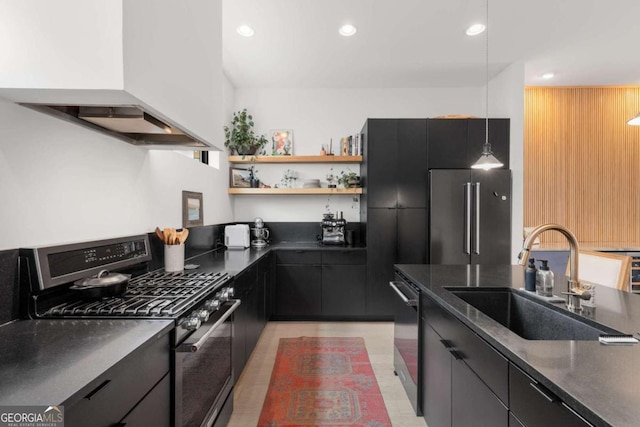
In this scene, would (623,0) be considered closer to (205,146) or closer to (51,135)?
(205,146)

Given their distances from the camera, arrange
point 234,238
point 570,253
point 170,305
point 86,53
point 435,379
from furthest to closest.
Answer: point 234,238 → point 435,379 → point 570,253 → point 170,305 → point 86,53

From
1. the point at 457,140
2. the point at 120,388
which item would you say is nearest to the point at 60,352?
the point at 120,388

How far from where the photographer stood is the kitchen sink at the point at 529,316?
1.18 metres

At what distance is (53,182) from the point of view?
1.40m

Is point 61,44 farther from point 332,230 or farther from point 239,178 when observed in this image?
point 332,230

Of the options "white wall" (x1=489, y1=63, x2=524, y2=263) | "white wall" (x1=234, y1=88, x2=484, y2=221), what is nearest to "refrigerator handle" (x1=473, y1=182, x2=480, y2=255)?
"white wall" (x1=489, y1=63, x2=524, y2=263)

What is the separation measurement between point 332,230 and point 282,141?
4.48 ft

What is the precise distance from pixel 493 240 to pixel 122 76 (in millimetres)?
3714

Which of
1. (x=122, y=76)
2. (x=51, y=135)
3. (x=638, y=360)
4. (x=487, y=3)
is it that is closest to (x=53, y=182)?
(x=51, y=135)

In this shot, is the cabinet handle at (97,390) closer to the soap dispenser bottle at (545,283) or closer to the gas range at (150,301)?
the gas range at (150,301)

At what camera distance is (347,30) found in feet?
9.48

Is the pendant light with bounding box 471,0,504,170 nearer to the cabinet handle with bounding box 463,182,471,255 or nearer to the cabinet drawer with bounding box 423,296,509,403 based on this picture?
the cabinet handle with bounding box 463,182,471,255

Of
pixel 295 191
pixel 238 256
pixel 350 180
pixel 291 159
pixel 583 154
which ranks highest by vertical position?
pixel 583 154

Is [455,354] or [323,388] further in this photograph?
[323,388]
